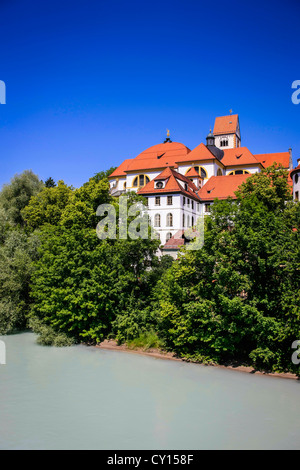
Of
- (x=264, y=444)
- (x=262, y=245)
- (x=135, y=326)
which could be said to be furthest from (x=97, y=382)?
(x=262, y=245)

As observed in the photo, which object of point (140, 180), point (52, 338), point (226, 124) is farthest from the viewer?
point (226, 124)

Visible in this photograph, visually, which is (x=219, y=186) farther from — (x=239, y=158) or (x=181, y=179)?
(x=239, y=158)

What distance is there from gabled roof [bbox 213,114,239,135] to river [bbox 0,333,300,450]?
52218 millimetres

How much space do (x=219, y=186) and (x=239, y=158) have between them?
30.1 ft

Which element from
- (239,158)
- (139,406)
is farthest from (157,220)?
(139,406)

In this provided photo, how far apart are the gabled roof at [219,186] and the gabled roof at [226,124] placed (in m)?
21.6

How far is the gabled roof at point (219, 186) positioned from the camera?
143ft

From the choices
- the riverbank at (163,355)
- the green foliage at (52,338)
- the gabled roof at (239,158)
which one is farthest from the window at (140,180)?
the riverbank at (163,355)

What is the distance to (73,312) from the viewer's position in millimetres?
21062

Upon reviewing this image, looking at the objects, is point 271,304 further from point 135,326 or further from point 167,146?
point 167,146

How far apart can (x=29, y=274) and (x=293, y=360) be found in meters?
15.4

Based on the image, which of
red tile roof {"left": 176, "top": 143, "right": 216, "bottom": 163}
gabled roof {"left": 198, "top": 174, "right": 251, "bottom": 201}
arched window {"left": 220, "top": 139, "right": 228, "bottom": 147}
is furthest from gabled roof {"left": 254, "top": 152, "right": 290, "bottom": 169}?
gabled roof {"left": 198, "top": 174, "right": 251, "bottom": 201}

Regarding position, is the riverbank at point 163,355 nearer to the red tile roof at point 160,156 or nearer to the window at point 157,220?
the window at point 157,220

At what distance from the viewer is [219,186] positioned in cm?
4456
